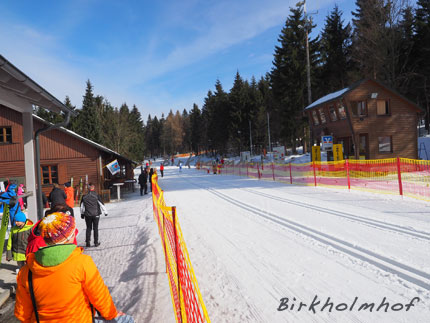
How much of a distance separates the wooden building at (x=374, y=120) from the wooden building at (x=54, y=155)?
18.8 meters

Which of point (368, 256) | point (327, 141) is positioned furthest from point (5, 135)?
point (327, 141)

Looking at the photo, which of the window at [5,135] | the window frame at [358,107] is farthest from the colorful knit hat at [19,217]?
the window frame at [358,107]

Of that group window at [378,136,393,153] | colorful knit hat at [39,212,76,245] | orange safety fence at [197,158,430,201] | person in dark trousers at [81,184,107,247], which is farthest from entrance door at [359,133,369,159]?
colorful knit hat at [39,212,76,245]

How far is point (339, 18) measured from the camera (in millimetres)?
39281

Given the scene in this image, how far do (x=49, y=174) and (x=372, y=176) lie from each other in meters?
19.6

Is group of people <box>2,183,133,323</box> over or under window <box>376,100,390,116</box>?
under

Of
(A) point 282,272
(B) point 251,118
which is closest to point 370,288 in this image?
(A) point 282,272

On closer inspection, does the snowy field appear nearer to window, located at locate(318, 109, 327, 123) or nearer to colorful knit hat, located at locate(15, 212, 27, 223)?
colorful knit hat, located at locate(15, 212, 27, 223)

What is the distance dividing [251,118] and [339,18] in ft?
75.2

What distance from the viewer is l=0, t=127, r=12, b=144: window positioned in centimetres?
1733

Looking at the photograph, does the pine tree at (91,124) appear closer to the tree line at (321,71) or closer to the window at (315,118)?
the tree line at (321,71)

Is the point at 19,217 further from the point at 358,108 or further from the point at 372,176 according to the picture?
the point at 358,108

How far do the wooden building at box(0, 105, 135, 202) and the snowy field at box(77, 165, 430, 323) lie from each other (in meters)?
11.2

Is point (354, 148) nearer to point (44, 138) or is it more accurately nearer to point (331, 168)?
point (331, 168)
